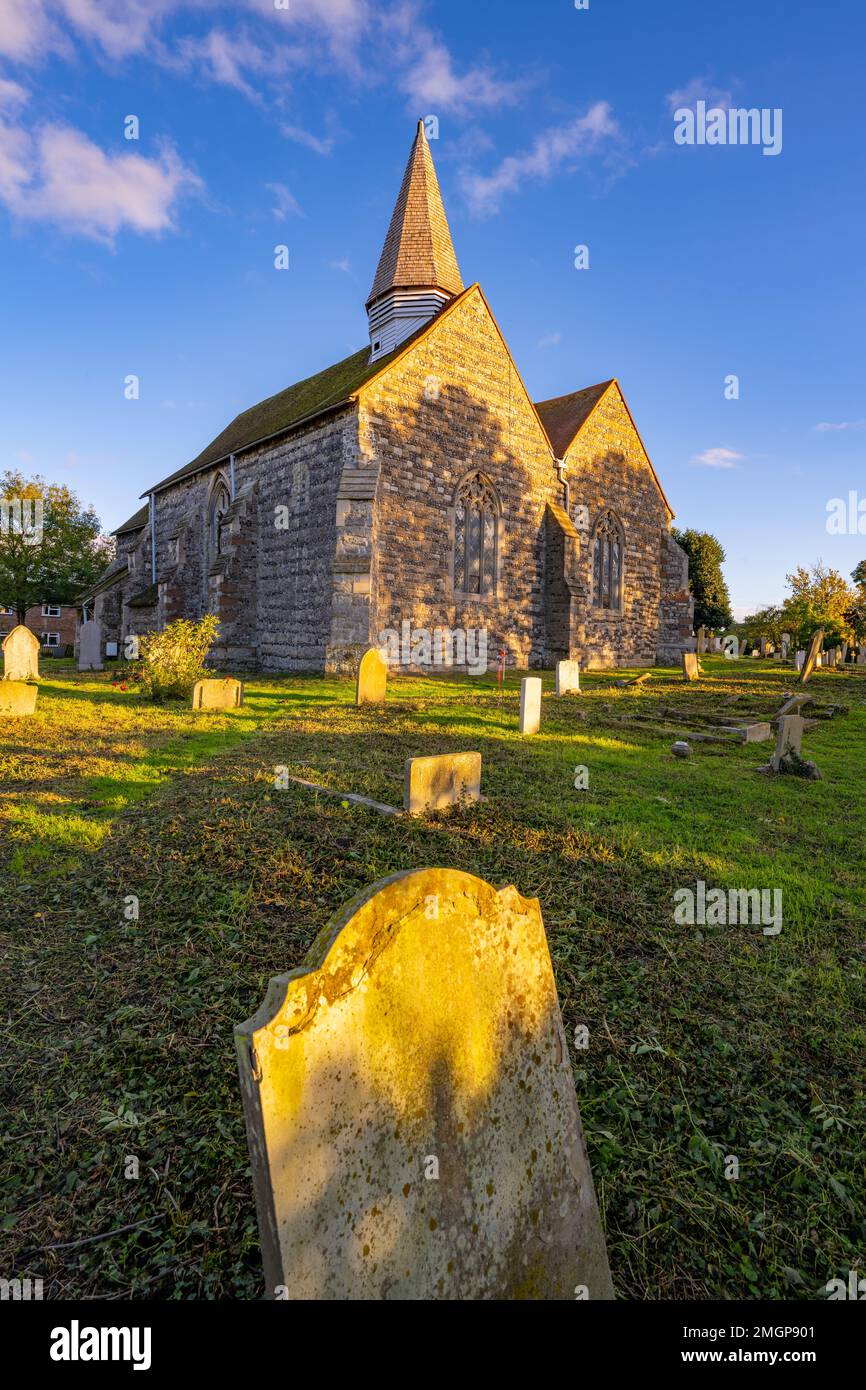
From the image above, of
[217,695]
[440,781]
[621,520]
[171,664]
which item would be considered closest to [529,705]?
[440,781]

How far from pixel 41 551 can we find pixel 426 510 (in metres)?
31.0

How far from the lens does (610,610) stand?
79.4 ft

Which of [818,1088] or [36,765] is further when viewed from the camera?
[36,765]

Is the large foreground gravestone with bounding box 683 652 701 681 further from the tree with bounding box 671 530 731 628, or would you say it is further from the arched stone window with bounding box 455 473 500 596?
the tree with bounding box 671 530 731 628

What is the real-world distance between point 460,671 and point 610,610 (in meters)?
8.16

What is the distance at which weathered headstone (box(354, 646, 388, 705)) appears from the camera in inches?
454

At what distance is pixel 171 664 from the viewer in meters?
12.4

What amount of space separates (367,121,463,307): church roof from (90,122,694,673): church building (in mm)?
68

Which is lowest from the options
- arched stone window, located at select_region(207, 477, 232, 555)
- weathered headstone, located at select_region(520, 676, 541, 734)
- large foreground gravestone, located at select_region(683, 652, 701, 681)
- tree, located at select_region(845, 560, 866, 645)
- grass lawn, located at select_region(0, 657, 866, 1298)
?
grass lawn, located at select_region(0, 657, 866, 1298)

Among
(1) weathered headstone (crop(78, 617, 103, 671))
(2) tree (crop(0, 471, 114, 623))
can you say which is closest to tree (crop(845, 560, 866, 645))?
(1) weathered headstone (crop(78, 617, 103, 671))

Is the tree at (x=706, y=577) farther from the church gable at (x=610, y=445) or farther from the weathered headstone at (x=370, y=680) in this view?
the weathered headstone at (x=370, y=680)

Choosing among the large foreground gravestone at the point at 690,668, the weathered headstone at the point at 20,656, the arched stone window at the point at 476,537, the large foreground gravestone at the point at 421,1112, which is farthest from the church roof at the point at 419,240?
the large foreground gravestone at the point at 421,1112
